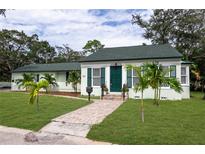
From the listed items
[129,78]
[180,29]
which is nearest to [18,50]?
[180,29]

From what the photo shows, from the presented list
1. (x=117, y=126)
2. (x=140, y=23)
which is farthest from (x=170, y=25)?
(x=117, y=126)

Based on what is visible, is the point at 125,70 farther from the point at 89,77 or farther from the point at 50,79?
the point at 50,79

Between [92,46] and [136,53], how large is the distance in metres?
30.7

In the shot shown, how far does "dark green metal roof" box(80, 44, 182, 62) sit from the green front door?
0.85 m

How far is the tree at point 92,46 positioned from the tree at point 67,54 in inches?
129

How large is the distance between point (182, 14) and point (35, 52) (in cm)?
2638

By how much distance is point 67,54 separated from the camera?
5341cm

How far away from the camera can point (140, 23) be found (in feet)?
109

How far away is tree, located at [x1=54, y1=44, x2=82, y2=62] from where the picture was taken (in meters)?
51.9

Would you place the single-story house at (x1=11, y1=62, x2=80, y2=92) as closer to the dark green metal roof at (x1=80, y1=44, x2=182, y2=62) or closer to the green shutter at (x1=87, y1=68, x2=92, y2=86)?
the green shutter at (x1=87, y1=68, x2=92, y2=86)

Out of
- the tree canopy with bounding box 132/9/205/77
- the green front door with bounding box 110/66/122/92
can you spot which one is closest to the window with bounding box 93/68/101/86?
the green front door with bounding box 110/66/122/92

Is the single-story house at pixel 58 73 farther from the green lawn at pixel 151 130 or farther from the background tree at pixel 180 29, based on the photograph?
the green lawn at pixel 151 130
